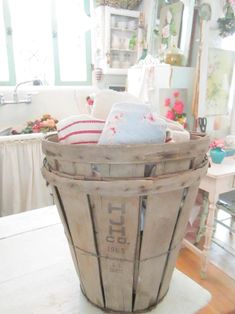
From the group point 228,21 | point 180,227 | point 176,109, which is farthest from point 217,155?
point 180,227

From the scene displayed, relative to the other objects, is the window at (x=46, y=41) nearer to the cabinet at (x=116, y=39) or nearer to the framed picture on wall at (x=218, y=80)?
the cabinet at (x=116, y=39)

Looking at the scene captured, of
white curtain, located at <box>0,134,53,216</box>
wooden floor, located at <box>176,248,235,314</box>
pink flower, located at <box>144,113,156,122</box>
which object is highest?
pink flower, located at <box>144,113,156,122</box>

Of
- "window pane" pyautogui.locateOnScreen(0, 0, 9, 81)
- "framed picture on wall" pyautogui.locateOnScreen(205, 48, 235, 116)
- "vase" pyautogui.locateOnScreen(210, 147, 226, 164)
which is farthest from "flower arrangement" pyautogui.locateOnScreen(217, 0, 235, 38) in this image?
"window pane" pyautogui.locateOnScreen(0, 0, 9, 81)

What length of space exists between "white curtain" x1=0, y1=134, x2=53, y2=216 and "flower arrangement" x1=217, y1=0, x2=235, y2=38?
5.30 ft

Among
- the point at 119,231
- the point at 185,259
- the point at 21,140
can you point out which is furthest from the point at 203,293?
the point at 21,140

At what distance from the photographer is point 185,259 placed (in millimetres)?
1948

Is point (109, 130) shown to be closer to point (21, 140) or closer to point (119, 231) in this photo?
point (119, 231)

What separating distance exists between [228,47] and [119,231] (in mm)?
2227

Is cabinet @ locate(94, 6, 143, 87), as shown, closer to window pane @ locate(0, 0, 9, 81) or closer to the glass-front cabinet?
the glass-front cabinet

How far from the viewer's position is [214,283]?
1.71 meters

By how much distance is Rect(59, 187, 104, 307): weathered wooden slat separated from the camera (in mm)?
472

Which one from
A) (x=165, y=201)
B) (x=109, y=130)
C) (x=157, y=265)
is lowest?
(x=157, y=265)

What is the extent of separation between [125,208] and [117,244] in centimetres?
8

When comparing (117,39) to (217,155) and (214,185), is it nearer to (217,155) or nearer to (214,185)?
(217,155)
